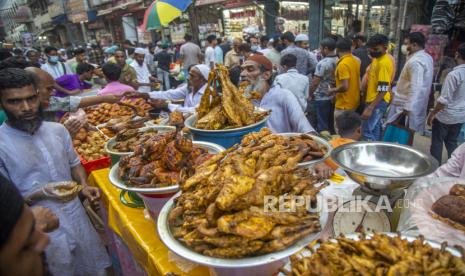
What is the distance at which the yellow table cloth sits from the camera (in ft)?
A: 5.98

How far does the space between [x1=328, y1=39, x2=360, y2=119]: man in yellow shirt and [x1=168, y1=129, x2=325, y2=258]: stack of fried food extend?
4.49 meters

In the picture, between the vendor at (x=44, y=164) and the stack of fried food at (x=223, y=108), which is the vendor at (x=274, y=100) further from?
the vendor at (x=44, y=164)

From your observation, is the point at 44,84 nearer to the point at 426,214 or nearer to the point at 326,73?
the point at 426,214

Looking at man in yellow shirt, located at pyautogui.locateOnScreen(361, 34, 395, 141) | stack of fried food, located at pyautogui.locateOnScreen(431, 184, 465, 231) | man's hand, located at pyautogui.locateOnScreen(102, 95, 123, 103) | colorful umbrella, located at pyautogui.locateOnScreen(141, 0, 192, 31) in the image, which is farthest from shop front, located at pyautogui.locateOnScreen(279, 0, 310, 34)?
stack of fried food, located at pyautogui.locateOnScreen(431, 184, 465, 231)

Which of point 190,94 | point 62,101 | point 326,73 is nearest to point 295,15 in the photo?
point 326,73

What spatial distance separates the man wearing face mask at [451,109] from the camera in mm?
4293

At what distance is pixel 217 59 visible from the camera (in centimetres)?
1174

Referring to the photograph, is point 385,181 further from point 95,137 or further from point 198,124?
point 95,137

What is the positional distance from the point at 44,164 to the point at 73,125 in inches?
50.3

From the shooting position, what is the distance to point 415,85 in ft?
15.7

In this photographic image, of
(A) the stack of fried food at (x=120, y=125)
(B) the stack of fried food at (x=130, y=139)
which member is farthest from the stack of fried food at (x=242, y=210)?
(A) the stack of fried food at (x=120, y=125)

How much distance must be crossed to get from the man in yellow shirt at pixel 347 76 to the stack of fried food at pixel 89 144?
4.33 metres

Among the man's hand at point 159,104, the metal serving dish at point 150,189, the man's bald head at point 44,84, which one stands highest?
the man's bald head at point 44,84

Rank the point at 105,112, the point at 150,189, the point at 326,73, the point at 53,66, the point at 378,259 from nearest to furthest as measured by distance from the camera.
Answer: the point at 378,259 → the point at 150,189 → the point at 105,112 → the point at 326,73 → the point at 53,66
